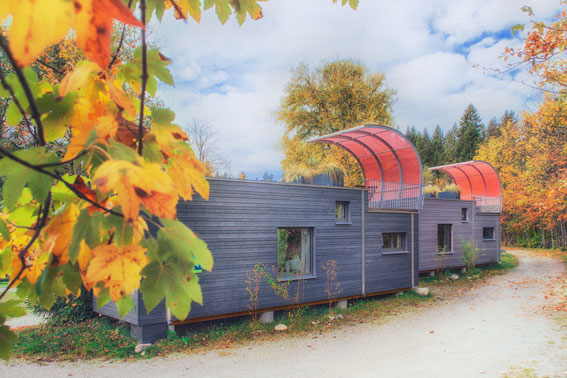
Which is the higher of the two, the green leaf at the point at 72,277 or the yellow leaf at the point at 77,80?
the yellow leaf at the point at 77,80

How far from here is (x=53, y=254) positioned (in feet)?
2.21

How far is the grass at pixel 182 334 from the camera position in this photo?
6.88 meters

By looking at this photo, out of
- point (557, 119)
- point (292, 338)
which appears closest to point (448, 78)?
point (557, 119)

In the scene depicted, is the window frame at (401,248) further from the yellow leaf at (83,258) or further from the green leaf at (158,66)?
the yellow leaf at (83,258)

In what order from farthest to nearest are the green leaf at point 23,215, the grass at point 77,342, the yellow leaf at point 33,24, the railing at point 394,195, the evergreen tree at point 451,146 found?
the evergreen tree at point 451,146 → the railing at point 394,195 → the grass at point 77,342 → the green leaf at point 23,215 → the yellow leaf at point 33,24

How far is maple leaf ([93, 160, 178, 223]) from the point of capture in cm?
48

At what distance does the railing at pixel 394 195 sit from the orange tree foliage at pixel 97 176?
38.9 ft

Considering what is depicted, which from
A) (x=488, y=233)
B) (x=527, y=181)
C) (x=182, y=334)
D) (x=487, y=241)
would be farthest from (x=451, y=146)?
(x=182, y=334)

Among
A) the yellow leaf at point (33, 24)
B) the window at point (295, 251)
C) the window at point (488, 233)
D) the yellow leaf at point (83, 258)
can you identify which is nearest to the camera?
the yellow leaf at point (33, 24)

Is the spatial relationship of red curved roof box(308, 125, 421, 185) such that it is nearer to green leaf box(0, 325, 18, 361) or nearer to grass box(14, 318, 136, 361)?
grass box(14, 318, 136, 361)

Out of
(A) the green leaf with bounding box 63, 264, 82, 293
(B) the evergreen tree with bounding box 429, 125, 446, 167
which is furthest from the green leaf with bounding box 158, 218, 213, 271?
(B) the evergreen tree with bounding box 429, 125, 446, 167

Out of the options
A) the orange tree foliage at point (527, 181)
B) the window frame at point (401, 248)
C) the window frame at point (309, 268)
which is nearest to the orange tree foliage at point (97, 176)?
the window frame at point (309, 268)

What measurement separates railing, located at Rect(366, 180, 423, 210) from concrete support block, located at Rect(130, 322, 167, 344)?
750cm

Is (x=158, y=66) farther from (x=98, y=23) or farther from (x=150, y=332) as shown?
(x=150, y=332)
